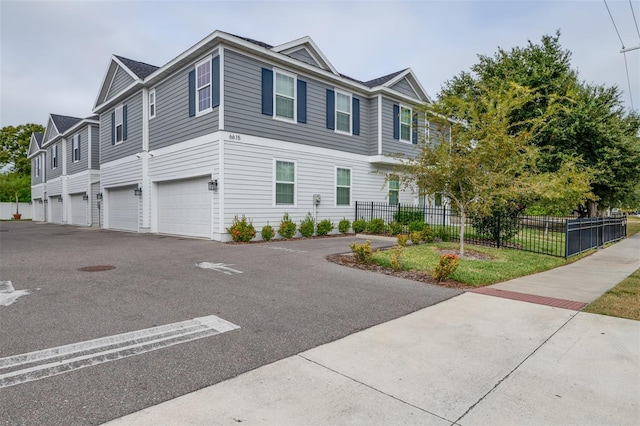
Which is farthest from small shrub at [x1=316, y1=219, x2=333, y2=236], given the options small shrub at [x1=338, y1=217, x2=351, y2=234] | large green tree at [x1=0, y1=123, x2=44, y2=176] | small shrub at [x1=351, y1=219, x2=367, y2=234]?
large green tree at [x1=0, y1=123, x2=44, y2=176]

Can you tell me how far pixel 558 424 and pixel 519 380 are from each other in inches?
23.4

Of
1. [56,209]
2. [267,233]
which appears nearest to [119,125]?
[267,233]

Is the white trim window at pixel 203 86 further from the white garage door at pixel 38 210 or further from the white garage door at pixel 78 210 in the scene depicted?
the white garage door at pixel 38 210

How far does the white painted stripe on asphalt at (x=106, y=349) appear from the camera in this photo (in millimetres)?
2824

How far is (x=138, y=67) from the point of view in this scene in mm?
16203

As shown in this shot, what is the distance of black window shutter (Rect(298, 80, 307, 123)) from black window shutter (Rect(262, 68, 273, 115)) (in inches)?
51.2

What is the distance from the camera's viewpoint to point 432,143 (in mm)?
9836

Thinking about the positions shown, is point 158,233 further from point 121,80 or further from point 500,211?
point 500,211

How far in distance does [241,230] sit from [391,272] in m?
5.80

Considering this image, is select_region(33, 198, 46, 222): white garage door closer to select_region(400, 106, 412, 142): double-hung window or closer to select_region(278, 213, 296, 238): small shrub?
select_region(278, 213, 296, 238): small shrub

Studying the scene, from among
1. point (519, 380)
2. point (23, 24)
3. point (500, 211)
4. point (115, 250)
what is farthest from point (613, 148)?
point (23, 24)

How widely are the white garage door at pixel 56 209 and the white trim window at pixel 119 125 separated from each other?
40.6 ft

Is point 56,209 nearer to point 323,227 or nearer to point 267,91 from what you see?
point 267,91

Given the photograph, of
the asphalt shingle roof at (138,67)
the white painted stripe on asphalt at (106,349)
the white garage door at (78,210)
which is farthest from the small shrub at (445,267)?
the white garage door at (78,210)
